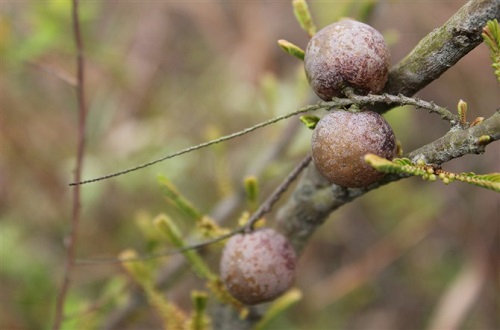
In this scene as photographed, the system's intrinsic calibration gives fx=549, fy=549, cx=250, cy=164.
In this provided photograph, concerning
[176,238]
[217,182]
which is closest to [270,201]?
[176,238]

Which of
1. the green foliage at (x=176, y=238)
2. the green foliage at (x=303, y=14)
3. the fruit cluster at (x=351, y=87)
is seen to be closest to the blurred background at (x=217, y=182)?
the green foliage at (x=176, y=238)

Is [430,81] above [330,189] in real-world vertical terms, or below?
above

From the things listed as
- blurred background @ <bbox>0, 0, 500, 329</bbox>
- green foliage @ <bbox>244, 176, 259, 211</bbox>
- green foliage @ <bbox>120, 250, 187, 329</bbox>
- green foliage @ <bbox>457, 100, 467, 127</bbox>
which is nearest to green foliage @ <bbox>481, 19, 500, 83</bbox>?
green foliage @ <bbox>457, 100, 467, 127</bbox>

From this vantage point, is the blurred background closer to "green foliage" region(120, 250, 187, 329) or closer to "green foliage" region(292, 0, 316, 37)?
"green foliage" region(120, 250, 187, 329)

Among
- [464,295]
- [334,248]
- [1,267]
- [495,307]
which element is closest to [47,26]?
[1,267]

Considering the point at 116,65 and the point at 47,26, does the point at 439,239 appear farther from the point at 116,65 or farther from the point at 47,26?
the point at 47,26

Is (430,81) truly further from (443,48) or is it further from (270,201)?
(270,201)
